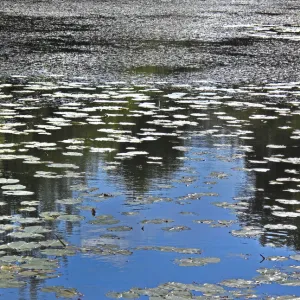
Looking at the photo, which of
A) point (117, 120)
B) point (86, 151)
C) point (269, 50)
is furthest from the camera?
point (269, 50)

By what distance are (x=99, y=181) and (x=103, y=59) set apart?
9.84 metres

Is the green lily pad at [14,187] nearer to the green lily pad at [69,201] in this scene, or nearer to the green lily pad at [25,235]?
the green lily pad at [69,201]

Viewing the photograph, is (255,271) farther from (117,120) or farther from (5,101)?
(5,101)

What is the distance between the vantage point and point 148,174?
880cm

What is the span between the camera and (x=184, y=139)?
10.6 metres

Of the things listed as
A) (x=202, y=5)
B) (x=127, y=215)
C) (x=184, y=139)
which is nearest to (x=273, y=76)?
(x=184, y=139)

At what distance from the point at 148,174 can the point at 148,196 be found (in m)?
0.84

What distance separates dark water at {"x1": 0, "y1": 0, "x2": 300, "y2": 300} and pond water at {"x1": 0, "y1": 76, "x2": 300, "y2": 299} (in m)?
0.02

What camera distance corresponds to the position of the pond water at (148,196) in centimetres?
588

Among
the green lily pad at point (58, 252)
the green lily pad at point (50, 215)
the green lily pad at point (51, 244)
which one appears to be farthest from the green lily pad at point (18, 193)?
the green lily pad at point (58, 252)

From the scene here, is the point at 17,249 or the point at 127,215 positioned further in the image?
the point at 127,215

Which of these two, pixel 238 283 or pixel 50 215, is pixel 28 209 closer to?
pixel 50 215

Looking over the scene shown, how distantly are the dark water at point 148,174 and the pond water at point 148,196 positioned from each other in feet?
0.05

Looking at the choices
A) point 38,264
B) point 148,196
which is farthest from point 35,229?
point 148,196
